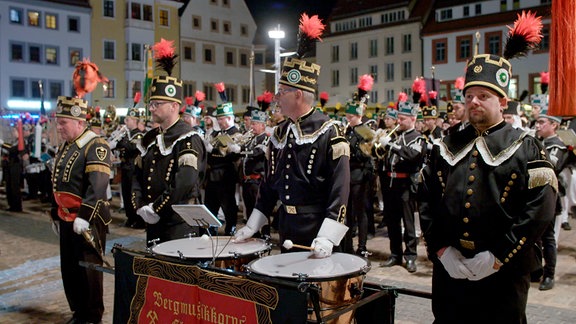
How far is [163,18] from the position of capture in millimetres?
54906

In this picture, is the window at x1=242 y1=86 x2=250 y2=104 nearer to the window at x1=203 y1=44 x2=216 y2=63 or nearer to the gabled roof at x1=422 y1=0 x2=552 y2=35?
the window at x1=203 y1=44 x2=216 y2=63

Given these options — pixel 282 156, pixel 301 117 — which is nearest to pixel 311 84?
pixel 301 117

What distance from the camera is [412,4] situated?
5088 centimetres

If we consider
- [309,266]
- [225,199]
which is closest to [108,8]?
[225,199]

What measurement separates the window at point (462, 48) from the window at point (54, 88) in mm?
32667

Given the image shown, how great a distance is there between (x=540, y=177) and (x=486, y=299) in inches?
33.5

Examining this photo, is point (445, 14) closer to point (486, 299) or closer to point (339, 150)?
point (339, 150)

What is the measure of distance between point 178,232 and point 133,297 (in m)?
1.19

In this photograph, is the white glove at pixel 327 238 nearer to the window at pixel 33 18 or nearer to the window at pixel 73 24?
the window at pixel 33 18

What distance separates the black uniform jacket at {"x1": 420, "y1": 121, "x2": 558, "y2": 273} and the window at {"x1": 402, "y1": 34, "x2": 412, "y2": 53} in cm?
4861

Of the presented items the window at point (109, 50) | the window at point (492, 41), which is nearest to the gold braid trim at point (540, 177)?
the window at point (492, 41)

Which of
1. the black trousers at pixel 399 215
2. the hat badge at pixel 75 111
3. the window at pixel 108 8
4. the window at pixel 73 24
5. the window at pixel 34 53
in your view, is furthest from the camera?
the window at pixel 108 8

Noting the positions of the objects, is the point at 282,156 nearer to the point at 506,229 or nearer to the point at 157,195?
the point at 157,195

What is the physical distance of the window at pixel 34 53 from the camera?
157 feet
